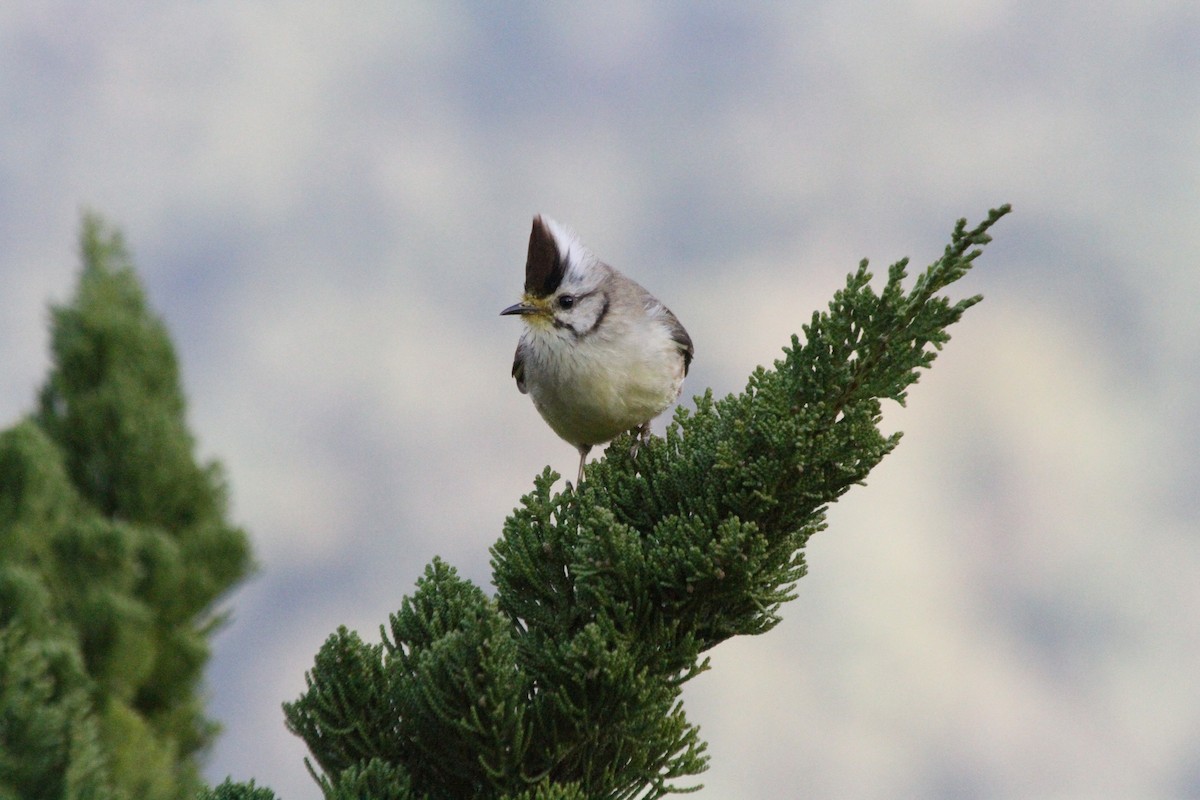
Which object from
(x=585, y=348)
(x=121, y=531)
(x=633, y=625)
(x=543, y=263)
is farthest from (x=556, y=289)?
(x=121, y=531)

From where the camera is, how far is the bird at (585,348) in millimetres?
4078

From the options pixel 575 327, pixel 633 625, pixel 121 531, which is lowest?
pixel 633 625

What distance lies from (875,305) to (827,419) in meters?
0.25

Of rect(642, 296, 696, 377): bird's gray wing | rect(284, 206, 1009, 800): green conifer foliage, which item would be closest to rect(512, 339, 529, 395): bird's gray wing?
rect(642, 296, 696, 377): bird's gray wing

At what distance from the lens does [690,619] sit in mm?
2551

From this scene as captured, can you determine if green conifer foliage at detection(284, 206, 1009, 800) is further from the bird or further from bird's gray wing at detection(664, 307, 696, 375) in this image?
bird's gray wing at detection(664, 307, 696, 375)

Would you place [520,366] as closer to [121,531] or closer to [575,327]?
[575,327]

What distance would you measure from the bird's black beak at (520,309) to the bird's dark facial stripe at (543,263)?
0.20 feet

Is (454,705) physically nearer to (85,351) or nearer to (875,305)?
(875,305)

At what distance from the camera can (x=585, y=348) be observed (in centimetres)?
411

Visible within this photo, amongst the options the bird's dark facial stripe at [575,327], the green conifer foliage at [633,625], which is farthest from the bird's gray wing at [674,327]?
the green conifer foliage at [633,625]

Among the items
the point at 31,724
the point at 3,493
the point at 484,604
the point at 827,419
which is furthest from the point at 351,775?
the point at 3,493

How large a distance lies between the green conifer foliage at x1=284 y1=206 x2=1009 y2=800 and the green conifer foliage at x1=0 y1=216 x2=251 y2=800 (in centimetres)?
393

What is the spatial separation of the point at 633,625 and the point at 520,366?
2.04 metres
